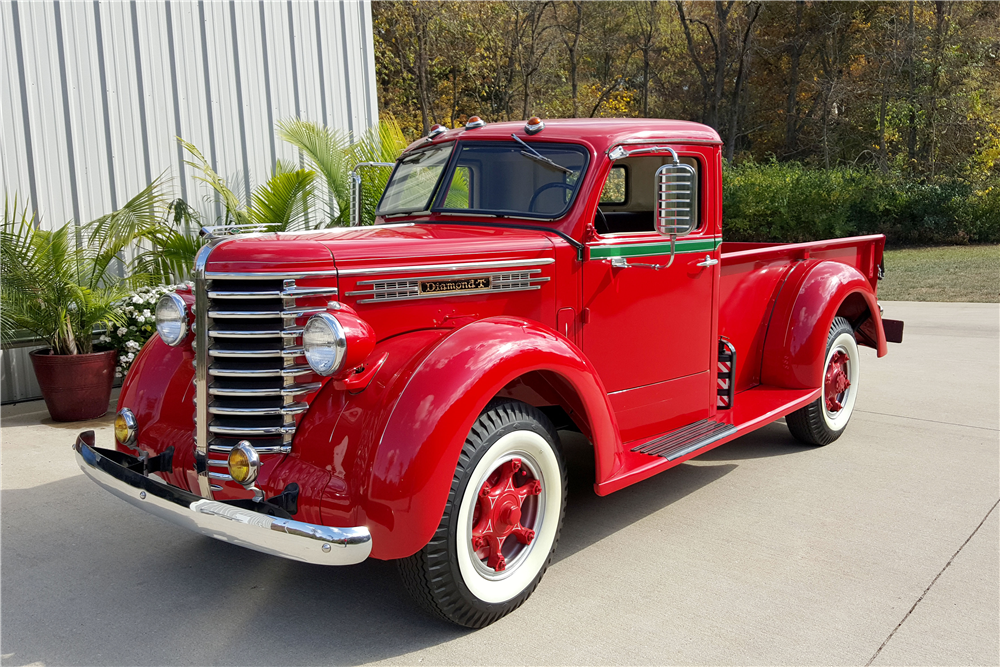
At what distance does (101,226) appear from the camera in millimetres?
6680

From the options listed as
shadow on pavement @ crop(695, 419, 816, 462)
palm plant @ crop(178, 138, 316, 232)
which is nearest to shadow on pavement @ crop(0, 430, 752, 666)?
shadow on pavement @ crop(695, 419, 816, 462)

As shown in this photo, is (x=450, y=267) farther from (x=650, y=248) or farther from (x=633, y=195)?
(x=633, y=195)

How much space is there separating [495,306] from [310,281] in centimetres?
87

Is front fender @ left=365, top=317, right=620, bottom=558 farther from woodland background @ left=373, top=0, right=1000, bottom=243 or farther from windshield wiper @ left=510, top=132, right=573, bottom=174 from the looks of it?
woodland background @ left=373, top=0, right=1000, bottom=243

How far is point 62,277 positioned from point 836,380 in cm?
574

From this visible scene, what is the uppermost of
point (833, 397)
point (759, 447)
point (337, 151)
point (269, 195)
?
point (337, 151)

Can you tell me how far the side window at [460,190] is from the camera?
13.8 feet

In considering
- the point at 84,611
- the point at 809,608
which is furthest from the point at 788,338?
the point at 84,611

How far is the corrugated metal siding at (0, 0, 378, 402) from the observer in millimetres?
6824

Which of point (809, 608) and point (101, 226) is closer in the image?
point (809, 608)

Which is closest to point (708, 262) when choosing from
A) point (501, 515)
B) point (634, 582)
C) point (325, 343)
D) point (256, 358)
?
point (634, 582)

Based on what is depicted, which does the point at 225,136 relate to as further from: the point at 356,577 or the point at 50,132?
the point at 356,577

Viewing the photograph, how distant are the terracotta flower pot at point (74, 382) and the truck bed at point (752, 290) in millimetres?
4653

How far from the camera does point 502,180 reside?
4129 mm
